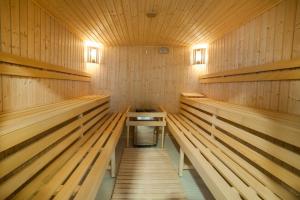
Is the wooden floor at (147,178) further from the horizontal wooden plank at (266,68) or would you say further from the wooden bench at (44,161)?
the horizontal wooden plank at (266,68)

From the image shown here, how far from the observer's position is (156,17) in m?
3.20

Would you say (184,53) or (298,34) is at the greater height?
(184,53)

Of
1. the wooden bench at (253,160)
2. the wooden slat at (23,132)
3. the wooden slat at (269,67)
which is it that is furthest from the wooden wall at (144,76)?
the wooden slat at (23,132)

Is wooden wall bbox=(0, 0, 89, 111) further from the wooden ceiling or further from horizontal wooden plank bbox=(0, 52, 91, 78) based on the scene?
the wooden ceiling

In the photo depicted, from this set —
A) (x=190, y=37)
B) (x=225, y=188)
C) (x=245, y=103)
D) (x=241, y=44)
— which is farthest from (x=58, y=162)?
(x=190, y=37)

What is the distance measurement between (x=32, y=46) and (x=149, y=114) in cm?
249

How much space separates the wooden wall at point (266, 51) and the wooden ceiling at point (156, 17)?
0.62 ft

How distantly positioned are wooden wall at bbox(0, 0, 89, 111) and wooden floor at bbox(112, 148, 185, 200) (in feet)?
5.61

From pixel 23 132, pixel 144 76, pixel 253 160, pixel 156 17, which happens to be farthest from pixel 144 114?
→ pixel 23 132

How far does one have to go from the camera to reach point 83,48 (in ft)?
15.3

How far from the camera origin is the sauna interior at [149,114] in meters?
1.54

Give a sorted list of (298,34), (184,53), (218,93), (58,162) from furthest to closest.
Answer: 1. (184,53)
2. (218,93)
3. (298,34)
4. (58,162)

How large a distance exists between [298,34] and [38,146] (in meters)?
2.84

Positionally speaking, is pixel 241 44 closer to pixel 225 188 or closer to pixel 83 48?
pixel 225 188
